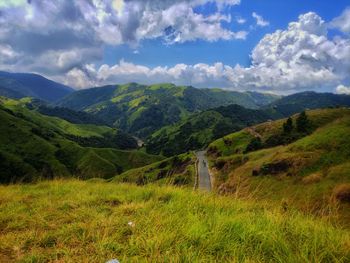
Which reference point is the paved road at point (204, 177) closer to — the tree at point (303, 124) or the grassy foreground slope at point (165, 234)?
the tree at point (303, 124)

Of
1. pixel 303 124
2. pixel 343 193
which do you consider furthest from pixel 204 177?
pixel 343 193

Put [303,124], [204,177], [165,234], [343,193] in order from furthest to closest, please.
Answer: [303,124]
[204,177]
[343,193]
[165,234]

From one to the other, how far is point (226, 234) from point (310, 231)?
65.6 inches

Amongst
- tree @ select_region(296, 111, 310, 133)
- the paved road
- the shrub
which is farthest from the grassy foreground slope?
tree @ select_region(296, 111, 310, 133)

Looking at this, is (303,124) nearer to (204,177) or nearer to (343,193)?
(204,177)

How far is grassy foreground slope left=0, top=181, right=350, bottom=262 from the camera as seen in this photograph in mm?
4582

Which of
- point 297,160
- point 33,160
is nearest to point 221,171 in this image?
point 297,160

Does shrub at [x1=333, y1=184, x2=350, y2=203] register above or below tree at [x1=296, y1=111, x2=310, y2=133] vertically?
below

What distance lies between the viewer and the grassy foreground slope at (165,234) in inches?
180

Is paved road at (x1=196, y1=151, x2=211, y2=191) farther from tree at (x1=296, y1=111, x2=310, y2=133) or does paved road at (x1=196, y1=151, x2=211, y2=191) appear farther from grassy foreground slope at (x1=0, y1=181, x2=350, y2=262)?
grassy foreground slope at (x1=0, y1=181, x2=350, y2=262)

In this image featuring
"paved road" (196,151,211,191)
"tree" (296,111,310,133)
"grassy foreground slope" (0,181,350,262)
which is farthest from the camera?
"tree" (296,111,310,133)

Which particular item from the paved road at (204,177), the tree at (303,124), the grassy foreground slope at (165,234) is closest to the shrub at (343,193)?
the grassy foreground slope at (165,234)

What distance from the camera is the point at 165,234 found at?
5113mm

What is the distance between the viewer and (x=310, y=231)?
5.54 m
